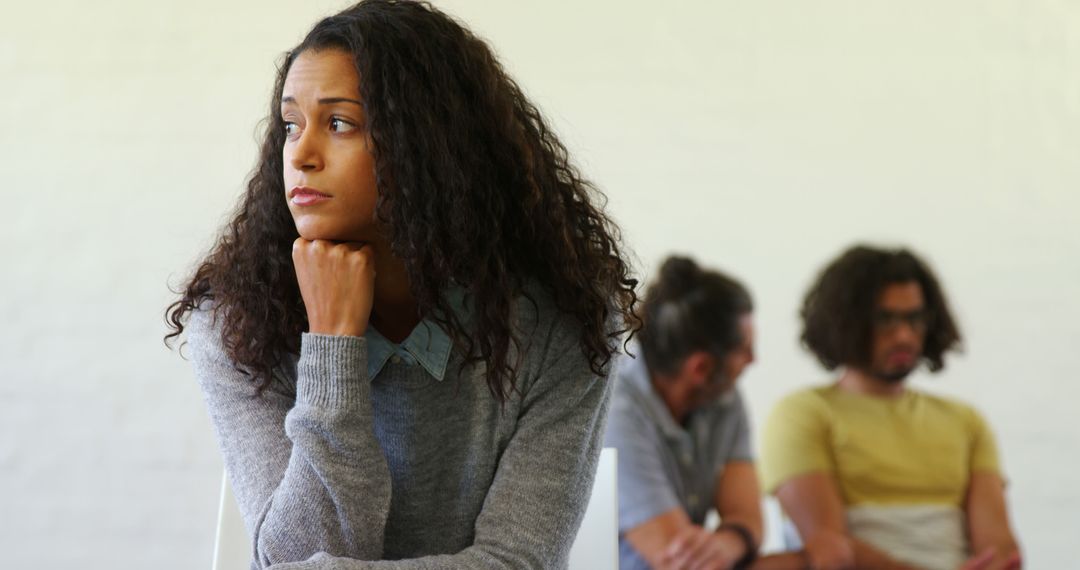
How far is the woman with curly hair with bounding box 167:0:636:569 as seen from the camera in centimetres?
112

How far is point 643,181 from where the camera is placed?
2.39 m

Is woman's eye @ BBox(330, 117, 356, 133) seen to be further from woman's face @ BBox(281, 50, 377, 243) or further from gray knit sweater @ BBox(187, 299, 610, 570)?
gray knit sweater @ BBox(187, 299, 610, 570)

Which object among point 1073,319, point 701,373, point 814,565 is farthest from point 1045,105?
point 814,565

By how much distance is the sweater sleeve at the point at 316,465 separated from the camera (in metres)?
1.09

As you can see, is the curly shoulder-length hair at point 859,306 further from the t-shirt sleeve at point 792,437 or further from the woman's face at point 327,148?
the woman's face at point 327,148

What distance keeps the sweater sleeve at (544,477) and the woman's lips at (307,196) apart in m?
0.29

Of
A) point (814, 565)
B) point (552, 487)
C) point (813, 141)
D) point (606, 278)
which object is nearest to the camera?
point (552, 487)

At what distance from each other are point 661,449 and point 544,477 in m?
1.12

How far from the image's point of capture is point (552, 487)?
1.14 metres

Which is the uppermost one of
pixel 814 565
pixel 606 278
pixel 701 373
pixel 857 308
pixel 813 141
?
pixel 813 141

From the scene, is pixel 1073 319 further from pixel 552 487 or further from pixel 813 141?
pixel 552 487

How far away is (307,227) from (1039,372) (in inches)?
67.8

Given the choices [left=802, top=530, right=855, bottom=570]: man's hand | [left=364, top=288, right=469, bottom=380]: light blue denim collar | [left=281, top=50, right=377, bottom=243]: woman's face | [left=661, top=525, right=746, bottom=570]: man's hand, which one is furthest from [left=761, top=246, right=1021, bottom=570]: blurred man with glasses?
[left=281, top=50, right=377, bottom=243]: woman's face

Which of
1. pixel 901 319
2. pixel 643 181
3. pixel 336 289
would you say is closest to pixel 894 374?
pixel 901 319
